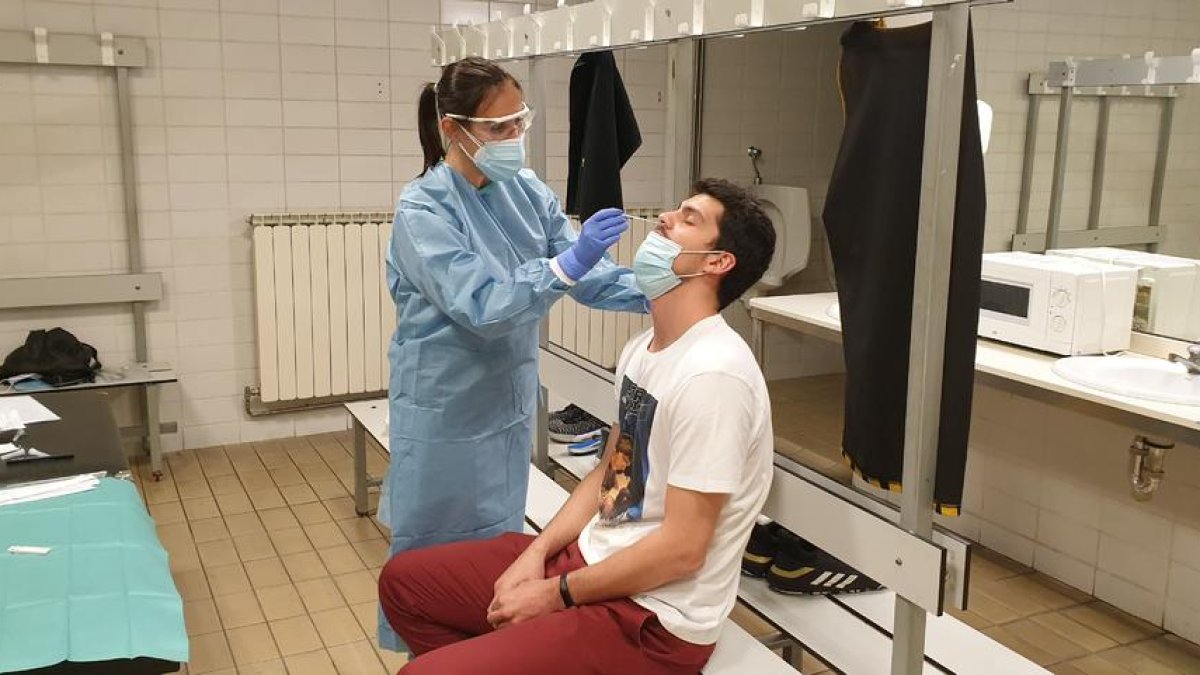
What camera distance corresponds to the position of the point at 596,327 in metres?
5.25

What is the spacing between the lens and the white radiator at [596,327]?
202 inches

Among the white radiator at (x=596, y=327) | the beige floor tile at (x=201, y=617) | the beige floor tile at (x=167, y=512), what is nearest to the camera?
the beige floor tile at (x=201, y=617)

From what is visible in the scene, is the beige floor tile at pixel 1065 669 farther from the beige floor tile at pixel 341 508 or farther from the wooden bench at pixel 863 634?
the beige floor tile at pixel 341 508

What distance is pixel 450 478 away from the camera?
7.32 ft

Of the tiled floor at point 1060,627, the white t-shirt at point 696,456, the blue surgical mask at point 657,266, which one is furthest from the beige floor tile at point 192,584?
the blue surgical mask at point 657,266

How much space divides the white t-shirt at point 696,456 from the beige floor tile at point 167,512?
2475 millimetres

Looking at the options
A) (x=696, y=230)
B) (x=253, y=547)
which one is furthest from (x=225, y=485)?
(x=696, y=230)

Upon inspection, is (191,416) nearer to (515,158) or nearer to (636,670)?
(515,158)

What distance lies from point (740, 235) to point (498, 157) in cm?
61

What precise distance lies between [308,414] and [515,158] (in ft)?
9.93

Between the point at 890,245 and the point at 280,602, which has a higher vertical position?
the point at 890,245

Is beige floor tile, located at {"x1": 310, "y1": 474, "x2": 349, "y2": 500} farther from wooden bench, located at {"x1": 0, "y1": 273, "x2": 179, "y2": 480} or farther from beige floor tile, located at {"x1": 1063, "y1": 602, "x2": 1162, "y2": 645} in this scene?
beige floor tile, located at {"x1": 1063, "y1": 602, "x2": 1162, "y2": 645}

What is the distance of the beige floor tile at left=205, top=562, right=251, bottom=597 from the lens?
3236 mm

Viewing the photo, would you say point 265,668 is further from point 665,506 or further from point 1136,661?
point 1136,661
